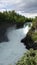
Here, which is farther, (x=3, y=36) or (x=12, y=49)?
(x=3, y=36)

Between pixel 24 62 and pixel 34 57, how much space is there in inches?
18.4

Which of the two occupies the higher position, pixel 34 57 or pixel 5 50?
pixel 34 57

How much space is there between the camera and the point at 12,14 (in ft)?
→ 172

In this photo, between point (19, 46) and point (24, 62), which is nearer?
point (24, 62)

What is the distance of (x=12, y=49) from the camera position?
86.2 ft

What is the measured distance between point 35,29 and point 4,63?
12323 mm

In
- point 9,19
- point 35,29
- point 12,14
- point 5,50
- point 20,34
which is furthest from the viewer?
point 12,14

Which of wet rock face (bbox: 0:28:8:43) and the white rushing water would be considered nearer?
the white rushing water

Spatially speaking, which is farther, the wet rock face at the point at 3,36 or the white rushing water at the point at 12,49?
the wet rock face at the point at 3,36

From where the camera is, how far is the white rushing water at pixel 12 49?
68.5ft

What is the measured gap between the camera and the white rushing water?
2089 centimetres

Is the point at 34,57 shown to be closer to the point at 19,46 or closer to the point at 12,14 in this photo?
the point at 19,46

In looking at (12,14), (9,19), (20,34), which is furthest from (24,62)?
(12,14)

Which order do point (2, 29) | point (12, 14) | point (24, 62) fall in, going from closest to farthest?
point (24, 62), point (2, 29), point (12, 14)
